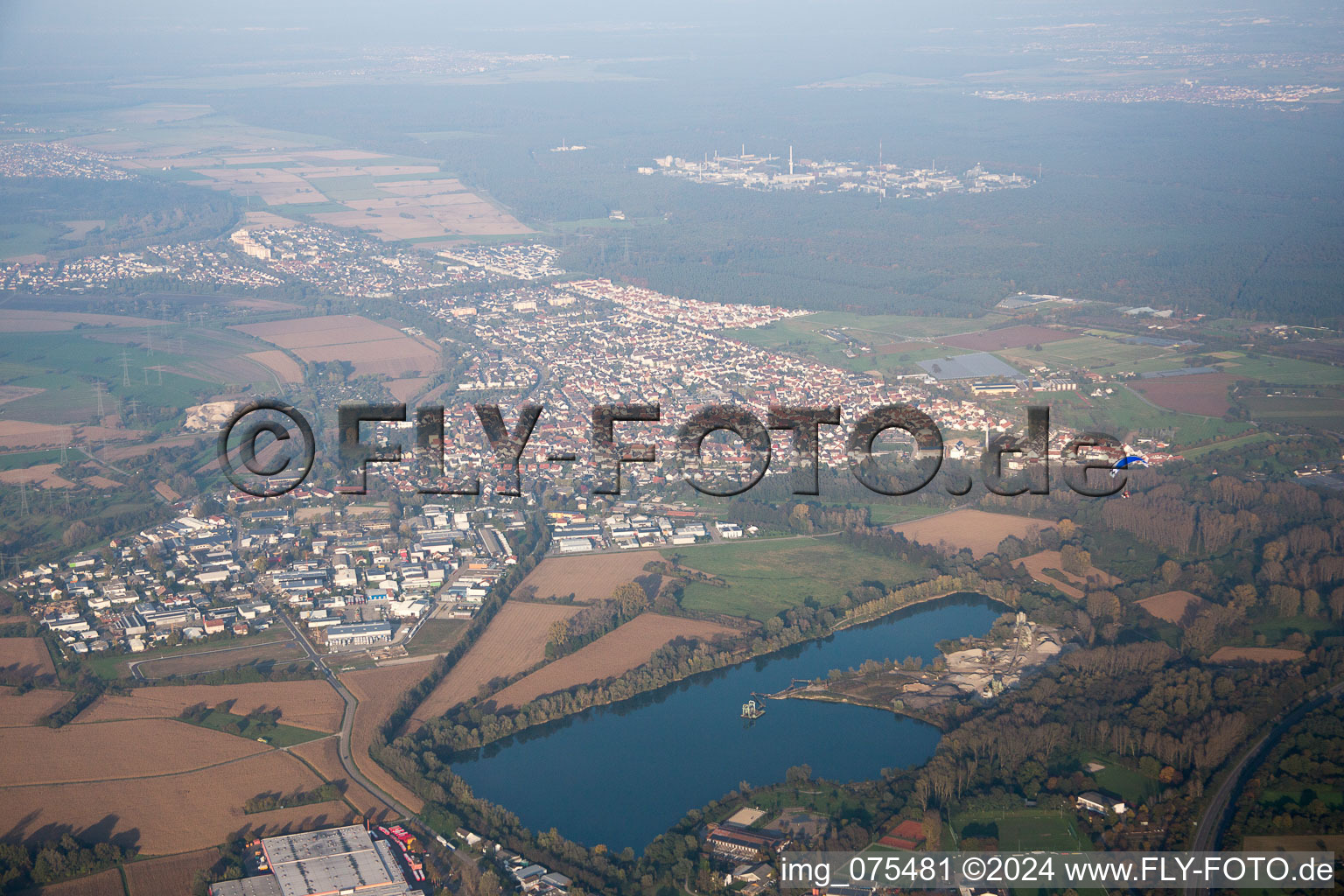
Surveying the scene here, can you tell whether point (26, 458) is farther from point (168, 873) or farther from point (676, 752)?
point (676, 752)

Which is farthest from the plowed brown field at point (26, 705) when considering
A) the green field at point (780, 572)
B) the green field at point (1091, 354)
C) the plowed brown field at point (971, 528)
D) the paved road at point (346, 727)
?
the green field at point (1091, 354)

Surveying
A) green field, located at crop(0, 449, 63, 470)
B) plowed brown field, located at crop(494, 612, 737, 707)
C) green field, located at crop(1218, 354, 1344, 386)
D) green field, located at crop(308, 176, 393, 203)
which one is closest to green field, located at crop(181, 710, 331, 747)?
plowed brown field, located at crop(494, 612, 737, 707)

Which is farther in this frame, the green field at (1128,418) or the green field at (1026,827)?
the green field at (1128,418)

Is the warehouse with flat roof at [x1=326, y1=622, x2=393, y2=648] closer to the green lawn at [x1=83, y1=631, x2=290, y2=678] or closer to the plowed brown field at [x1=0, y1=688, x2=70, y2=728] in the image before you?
the green lawn at [x1=83, y1=631, x2=290, y2=678]

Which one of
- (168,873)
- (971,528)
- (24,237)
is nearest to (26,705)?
(168,873)

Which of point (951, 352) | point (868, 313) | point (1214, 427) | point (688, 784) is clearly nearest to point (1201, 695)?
point (688, 784)

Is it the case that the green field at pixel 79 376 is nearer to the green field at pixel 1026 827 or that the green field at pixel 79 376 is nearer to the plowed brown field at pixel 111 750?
the plowed brown field at pixel 111 750
